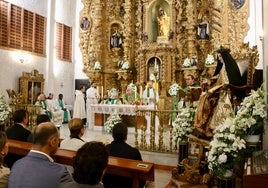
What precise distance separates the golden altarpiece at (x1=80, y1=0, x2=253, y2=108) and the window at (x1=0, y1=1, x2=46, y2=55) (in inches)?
104

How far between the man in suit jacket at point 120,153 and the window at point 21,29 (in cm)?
1017

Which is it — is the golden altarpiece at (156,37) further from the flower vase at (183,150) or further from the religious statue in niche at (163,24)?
the flower vase at (183,150)

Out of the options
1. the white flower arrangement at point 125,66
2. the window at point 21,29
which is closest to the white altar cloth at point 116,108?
the white flower arrangement at point 125,66

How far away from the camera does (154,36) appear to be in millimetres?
15039

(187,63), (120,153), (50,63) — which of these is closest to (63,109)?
(50,63)

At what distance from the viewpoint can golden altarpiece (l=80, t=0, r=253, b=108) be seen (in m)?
13.1

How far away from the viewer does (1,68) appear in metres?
11.9

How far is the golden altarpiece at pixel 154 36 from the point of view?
43.1ft

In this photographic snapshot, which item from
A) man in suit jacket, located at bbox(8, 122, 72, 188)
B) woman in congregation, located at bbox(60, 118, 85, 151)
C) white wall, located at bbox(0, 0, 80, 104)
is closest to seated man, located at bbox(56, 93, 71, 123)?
white wall, located at bbox(0, 0, 80, 104)

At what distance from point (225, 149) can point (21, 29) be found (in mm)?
12021

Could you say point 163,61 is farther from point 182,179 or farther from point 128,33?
point 182,179

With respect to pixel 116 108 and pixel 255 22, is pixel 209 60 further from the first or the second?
pixel 116 108

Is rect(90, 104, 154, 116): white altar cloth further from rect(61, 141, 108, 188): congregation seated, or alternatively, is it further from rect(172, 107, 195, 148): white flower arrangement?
rect(61, 141, 108, 188): congregation seated

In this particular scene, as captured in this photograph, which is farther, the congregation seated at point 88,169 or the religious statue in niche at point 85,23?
the religious statue in niche at point 85,23
